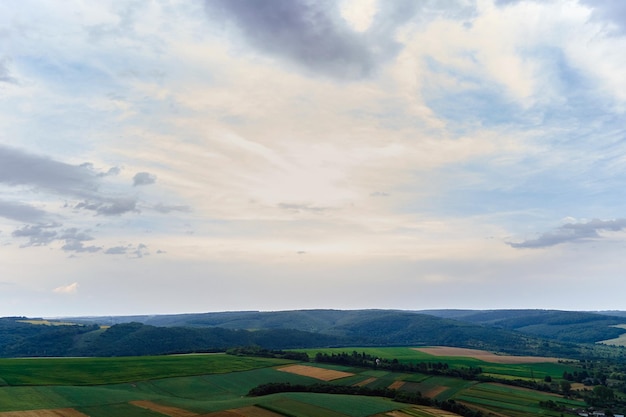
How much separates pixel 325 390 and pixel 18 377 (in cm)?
8607

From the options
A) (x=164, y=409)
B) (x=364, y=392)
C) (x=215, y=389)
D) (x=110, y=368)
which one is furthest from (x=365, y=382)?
(x=110, y=368)

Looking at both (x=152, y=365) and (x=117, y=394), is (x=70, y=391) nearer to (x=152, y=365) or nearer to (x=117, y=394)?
(x=117, y=394)

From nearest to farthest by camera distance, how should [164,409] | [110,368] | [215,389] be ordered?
[164,409]
[215,389]
[110,368]

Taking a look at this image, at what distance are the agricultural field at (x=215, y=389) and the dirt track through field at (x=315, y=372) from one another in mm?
383

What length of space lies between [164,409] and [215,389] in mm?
39912

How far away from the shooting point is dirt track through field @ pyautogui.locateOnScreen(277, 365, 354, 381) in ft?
506

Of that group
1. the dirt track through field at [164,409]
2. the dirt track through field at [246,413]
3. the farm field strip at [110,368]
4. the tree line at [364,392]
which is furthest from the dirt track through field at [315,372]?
the dirt track through field at [164,409]

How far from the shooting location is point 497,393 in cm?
13100

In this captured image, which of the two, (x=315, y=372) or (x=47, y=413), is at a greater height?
(x=47, y=413)

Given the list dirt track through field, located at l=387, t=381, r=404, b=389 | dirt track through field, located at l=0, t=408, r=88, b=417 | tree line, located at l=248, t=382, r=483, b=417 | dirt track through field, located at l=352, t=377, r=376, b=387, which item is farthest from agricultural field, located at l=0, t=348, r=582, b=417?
tree line, located at l=248, t=382, r=483, b=417

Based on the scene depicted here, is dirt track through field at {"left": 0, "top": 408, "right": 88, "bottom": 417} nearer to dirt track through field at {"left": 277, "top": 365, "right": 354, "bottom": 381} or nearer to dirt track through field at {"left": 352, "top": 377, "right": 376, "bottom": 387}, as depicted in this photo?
dirt track through field at {"left": 277, "top": 365, "right": 354, "bottom": 381}

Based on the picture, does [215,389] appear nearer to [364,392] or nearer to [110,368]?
[110,368]

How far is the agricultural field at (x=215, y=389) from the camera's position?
96.2 meters

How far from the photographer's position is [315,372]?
16325cm
